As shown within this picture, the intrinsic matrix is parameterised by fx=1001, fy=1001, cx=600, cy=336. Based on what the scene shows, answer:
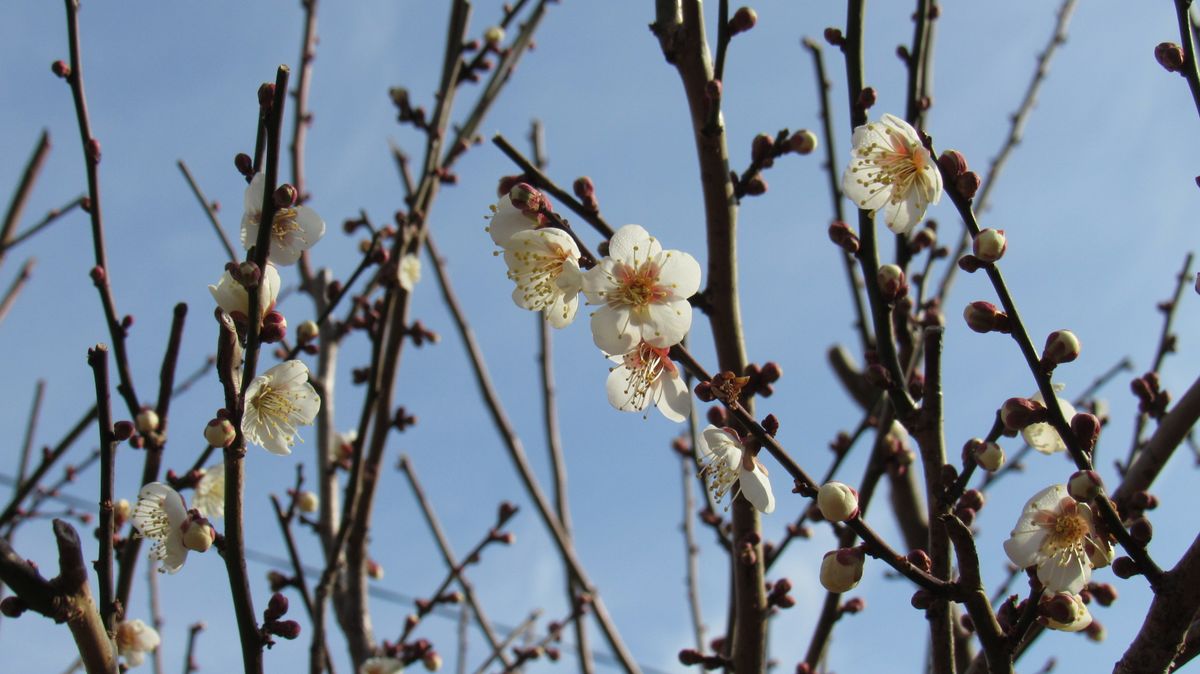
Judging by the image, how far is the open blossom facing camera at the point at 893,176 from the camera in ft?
7.51

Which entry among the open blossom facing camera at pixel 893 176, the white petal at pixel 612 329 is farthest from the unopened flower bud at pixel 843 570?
the open blossom facing camera at pixel 893 176

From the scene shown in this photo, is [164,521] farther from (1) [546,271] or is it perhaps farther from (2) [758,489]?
(2) [758,489]

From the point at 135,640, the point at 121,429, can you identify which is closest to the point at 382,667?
the point at 135,640

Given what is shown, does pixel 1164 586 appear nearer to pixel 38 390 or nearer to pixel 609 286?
pixel 609 286

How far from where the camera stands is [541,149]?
4.97 m

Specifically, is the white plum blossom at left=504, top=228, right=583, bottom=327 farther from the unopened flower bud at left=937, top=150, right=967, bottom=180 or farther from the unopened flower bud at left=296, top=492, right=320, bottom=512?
the unopened flower bud at left=296, top=492, right=320, bottom=512

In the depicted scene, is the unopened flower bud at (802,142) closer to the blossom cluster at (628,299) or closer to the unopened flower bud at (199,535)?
the blossom cluster at (628,299)

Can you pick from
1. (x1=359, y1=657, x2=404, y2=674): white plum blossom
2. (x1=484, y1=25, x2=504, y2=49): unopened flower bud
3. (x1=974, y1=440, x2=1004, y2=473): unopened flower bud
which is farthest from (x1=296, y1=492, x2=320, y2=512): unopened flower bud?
(x1=974, y1=440, x2=1004, y2=473): unopened flower bud

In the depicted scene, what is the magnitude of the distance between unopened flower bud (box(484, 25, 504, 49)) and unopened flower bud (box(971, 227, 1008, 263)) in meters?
3.23

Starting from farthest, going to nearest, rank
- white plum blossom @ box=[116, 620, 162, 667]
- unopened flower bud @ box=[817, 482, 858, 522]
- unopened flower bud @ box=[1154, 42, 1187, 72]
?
1. white plum blossom @ box=[116, 620, 162, 667]
2. unopened flower bud @ box=[1154, 42, 1187, 72]
3. unopened flower bud @ box=[817, 482, 858, 522]

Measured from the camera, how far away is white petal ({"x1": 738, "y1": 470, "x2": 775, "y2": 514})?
73.9 inches

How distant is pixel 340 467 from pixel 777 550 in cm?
212

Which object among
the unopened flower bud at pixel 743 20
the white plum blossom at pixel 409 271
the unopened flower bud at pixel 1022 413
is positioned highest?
the white plum blossom at pixel 409 271

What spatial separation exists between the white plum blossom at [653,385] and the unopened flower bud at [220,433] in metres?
0.71
